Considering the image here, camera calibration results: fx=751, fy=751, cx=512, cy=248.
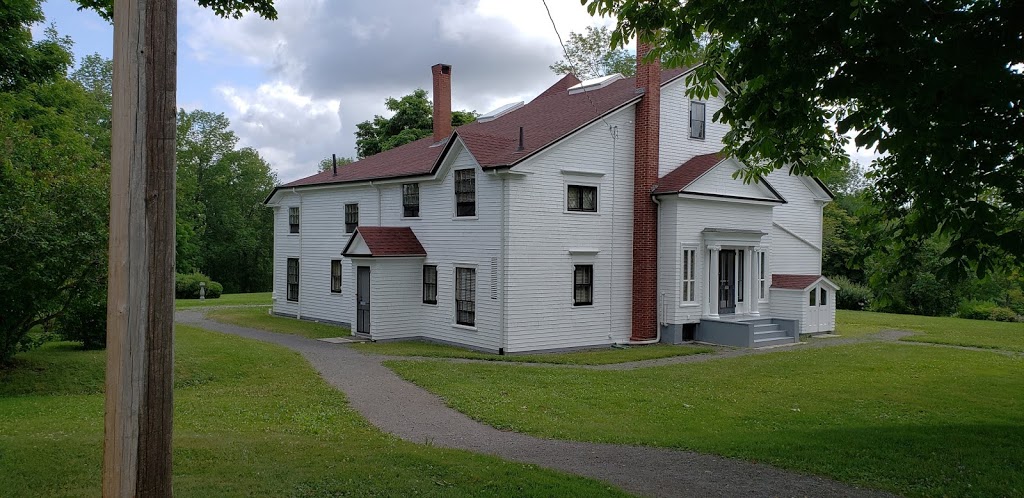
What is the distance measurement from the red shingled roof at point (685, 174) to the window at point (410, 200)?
7.57m

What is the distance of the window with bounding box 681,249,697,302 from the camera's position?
22.8 metres

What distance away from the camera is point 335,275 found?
2748 cm

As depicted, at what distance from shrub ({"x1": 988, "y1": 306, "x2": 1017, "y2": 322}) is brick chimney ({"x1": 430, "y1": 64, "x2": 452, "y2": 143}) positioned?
26931 millimetres

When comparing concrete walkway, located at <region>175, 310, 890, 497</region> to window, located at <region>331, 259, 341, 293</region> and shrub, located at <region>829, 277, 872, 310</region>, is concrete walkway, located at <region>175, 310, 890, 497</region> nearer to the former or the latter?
window, located at <region>331, 259, 341, 293</region>

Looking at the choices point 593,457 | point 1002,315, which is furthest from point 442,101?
point 1002,315

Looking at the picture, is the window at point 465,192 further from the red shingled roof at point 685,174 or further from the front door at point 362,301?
the red shingled roof at point 685,174

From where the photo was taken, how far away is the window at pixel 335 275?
89.5 ft

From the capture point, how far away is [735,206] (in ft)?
79.5

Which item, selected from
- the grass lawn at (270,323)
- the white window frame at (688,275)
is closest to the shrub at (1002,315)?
the white window frame at (688,275)

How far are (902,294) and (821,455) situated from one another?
3306cm

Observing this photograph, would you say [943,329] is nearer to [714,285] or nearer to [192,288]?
[714,285]

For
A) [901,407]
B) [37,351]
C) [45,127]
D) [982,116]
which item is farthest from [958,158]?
[45,127]

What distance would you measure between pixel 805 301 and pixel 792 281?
2.69 ft

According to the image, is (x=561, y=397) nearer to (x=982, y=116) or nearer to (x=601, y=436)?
(x=601, y=436)
